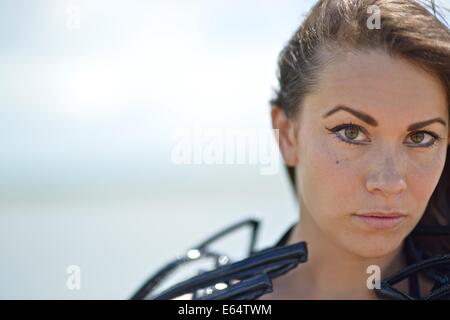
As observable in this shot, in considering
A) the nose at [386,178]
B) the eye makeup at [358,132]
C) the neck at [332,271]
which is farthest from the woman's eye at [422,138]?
the neck at [332,271]

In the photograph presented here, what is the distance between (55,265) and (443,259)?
2687 millimetres

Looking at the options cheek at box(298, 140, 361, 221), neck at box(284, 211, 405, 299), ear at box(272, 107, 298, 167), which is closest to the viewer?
cheek at box(298, 140, 361, 221)

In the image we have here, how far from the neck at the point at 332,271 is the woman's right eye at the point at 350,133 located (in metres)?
0.40

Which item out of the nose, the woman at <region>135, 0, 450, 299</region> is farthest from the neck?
the nose

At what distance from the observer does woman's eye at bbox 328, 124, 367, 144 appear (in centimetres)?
204

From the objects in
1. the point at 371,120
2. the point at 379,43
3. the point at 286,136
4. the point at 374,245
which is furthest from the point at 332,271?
the point at 379,43

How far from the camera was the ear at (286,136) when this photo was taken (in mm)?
2369

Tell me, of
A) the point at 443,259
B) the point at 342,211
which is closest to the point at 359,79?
the point at 342,211

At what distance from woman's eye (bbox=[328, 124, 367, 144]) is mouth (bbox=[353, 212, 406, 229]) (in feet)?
0.67

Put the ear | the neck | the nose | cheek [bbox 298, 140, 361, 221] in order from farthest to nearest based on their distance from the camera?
1. the ear
2. the neck
3. cheek [bbox 298, 140, 361, 221]
4. the nose

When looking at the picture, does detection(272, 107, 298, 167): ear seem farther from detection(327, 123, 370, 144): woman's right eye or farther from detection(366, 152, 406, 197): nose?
detection(366, 152, 406, 197): nose

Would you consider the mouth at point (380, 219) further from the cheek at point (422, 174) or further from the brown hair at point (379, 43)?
the brown hair at point (379, 43)
